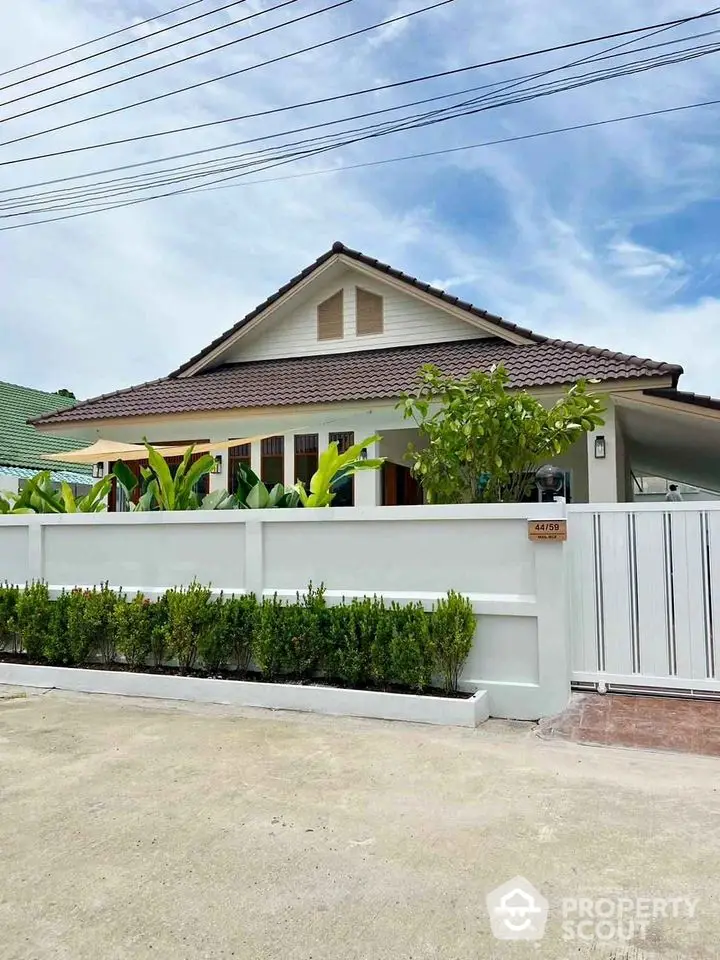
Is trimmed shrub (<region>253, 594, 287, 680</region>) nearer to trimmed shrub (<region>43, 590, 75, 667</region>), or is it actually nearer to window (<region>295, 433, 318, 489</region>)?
trimmed shrub (<region>43, 590, 75, 667</region>)

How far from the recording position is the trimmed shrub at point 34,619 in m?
8.04

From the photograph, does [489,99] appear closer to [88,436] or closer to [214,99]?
[214,99]

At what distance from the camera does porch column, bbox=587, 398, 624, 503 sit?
34.8 feet

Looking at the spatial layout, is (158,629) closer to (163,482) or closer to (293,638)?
(293,638)

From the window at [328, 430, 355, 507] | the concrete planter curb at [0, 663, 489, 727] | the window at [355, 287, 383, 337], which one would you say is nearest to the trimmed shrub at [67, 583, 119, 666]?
the concrete planter curb at [0, 663, 489, 727]

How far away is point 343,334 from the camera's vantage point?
1449 cm

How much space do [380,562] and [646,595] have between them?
2.42 meters

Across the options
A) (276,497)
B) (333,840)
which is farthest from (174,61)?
(333,840)

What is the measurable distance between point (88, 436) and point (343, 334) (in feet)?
18.7

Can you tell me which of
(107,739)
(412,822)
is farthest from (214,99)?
(412,822)

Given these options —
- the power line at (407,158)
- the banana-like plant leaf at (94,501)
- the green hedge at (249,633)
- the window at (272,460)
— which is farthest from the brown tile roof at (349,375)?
the green hedge at (249,633)

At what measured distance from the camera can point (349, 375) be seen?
42.0 ft

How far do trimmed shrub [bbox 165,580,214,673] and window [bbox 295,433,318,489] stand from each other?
596 centimetres

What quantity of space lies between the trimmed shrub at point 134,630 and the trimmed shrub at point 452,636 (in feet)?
10.4
